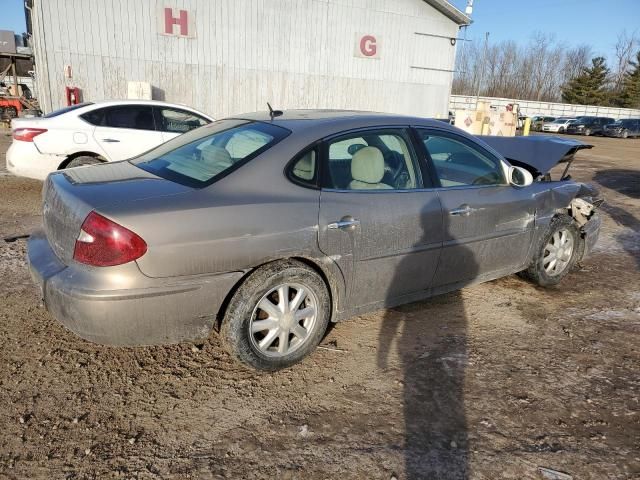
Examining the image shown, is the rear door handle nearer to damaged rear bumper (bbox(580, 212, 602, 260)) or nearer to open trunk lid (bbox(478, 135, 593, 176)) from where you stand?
open trunk lid (bbox(478, 135, 593, 176))

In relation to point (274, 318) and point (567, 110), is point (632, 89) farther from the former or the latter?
point (274, 318)

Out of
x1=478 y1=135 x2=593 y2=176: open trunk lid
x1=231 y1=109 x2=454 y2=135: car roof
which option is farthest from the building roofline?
x1=231 y1=109 x2=454 y2=135: car roof

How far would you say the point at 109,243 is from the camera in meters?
2.49

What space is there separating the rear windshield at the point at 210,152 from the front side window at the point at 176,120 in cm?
464

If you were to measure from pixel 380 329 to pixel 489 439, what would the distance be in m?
1.30

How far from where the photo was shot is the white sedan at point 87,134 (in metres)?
7.06

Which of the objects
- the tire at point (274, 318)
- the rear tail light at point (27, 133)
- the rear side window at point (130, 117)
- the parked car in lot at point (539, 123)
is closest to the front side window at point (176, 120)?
the rear side window at point (130, 117)

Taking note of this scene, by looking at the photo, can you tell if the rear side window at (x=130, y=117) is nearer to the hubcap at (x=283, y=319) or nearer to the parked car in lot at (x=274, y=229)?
the parked car in lot at (x=274, y=229)

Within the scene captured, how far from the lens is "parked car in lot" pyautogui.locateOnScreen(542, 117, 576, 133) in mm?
39625

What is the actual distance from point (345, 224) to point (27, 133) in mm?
6022

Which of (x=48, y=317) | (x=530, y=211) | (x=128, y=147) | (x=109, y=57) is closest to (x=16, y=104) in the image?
(x=109, y=57)

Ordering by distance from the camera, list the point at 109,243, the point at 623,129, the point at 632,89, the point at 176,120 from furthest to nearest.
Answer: the point at 632,89 → the point at 623,129 → the point at 176,120 → the point at 109,243

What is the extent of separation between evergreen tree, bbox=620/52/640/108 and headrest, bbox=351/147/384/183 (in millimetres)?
70040

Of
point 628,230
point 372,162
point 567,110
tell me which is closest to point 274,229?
point 372,162
